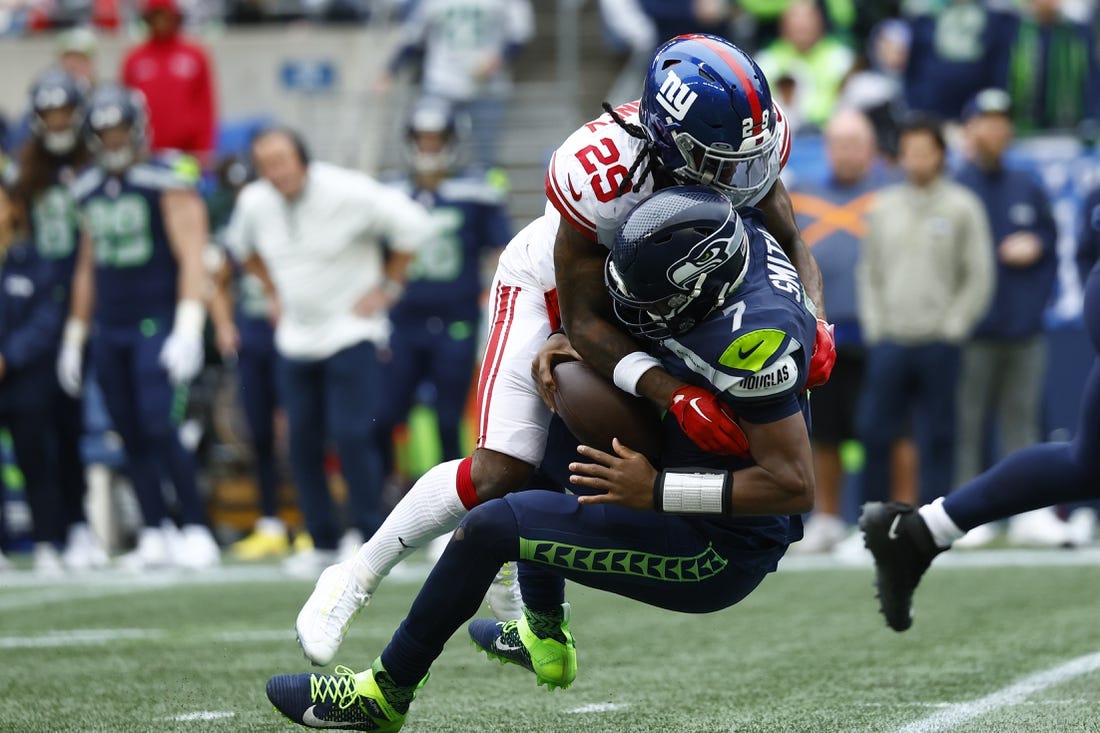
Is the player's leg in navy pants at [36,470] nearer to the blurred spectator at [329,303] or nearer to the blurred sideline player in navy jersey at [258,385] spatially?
the blurred sideline player in navy jersey at [258,385]

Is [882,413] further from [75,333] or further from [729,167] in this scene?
[729,167]

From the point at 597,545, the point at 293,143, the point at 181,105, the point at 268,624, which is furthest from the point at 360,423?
the point at 597,545

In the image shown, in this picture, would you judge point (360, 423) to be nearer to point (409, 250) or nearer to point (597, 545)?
point (409, 250)

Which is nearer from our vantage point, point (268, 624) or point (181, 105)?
point (268, 624)

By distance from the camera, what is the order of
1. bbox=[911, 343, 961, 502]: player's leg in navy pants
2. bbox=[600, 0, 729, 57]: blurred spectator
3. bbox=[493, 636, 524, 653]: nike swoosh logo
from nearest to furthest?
bbox=[493, 636, 524, 653]: nike swoosh logo → bbox=[911, 343, 961, 502]: player's leg in navy pants → bbox=[600, 0, 729, 57]: blurred spectator

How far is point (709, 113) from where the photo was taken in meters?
3.76

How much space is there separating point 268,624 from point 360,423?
72.3 inches

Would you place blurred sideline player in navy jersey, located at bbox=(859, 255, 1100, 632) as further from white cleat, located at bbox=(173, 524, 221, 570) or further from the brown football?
white cleat, located at bbox=(173, 524, 221, 570)

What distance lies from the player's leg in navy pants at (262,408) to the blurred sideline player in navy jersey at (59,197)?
0.79m

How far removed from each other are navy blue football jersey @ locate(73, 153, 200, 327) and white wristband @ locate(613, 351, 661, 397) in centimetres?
463

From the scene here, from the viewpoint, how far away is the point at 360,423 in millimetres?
7805

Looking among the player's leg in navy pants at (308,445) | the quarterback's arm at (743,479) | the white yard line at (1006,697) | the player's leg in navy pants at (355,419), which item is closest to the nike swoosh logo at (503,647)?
the quarterback's arm at (743,479)

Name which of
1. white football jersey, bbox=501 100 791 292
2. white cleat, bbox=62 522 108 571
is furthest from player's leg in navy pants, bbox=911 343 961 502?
white football jersey, bbox=501 100 791 292

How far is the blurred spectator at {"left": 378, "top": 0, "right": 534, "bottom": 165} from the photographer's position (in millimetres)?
11250
